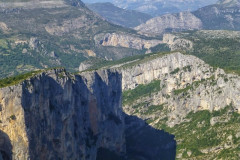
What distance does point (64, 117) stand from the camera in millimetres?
123250

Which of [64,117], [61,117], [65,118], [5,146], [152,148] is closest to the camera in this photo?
[5,146]

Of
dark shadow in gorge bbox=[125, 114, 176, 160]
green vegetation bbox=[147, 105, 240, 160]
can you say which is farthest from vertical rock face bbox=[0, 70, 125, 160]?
green vegetation bbox=[147, 105, 240, 160]

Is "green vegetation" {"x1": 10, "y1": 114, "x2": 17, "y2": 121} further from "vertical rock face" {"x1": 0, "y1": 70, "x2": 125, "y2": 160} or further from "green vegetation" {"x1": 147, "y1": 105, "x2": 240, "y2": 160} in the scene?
"green vegetation" {"x1": 147, "y1": 105, "x2": 240, "y2": 160}

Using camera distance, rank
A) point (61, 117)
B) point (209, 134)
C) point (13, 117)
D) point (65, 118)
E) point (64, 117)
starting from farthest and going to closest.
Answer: point (209, 134) < point (65, 118) < point (64, 117) < point (61, 117) < point (13, 117)

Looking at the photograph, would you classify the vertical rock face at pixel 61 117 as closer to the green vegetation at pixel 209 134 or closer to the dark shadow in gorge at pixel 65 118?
the dark shadow in gorge at pixel 65 118

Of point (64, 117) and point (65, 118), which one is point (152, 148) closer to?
point (65, 118)

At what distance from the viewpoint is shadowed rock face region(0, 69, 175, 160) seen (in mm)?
102375

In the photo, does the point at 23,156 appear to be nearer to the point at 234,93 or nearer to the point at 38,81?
the point at 38,81

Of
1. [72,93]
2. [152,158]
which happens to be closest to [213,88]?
[152,158]


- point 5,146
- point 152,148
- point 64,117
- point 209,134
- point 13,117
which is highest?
point 13,117

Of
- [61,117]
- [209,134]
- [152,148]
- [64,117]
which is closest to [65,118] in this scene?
[64,117]

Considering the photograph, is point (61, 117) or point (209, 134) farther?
point (209, 134)

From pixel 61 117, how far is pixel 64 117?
1701 millimetres

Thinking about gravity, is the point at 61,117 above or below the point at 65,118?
above
